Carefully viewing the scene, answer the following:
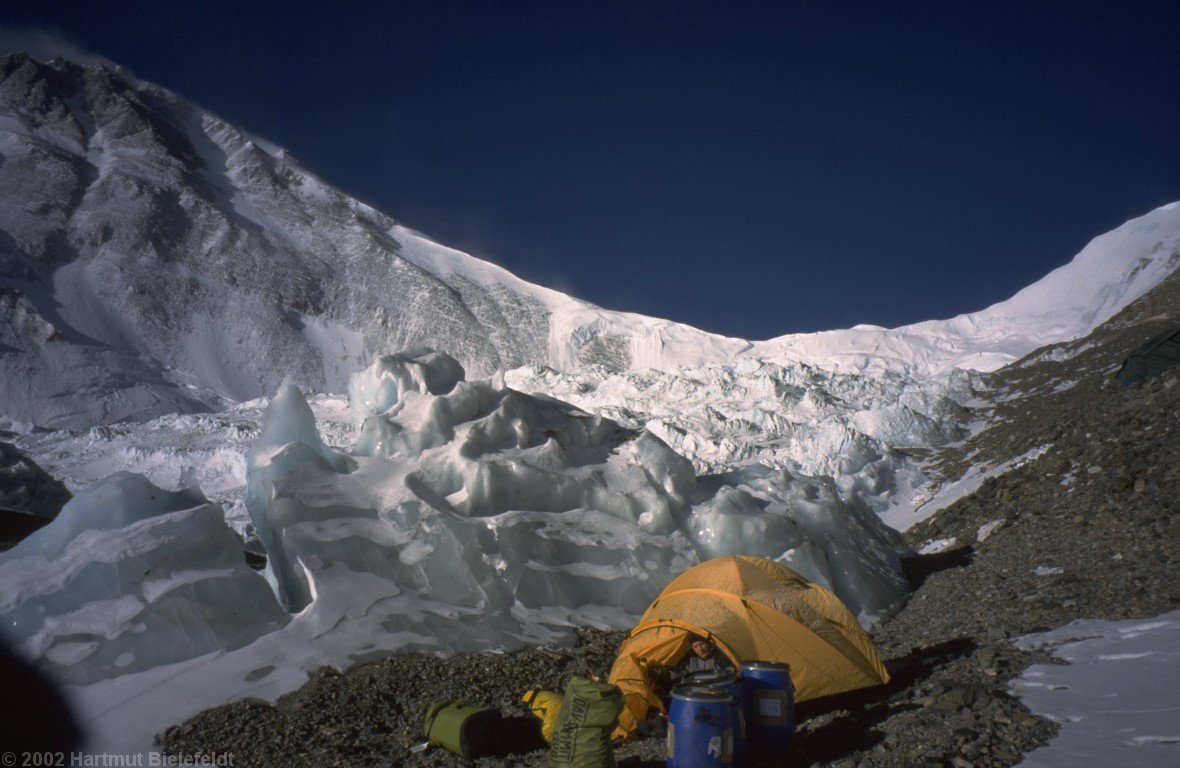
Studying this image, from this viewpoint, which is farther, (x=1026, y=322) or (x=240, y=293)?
(x=240, y=293)

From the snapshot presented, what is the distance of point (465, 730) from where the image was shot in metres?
5.02

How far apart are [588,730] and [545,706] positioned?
1380 mm

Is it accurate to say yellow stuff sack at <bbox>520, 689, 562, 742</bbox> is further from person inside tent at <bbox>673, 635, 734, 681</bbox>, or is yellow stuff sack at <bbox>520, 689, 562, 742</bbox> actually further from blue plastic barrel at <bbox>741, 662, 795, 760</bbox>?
blue plastic barrel at <bbox>741, 662, 795, 760</bbox>

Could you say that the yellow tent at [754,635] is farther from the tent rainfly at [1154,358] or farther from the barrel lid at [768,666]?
the tent rainfly at [1154,358]

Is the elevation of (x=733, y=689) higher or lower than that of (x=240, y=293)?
lower

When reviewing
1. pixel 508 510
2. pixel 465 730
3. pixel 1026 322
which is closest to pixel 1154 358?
pixel 508 510

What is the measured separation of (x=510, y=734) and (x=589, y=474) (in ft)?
14.8

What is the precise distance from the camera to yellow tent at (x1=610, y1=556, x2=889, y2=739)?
567cm

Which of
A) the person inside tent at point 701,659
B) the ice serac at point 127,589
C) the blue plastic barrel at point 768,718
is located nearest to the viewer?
the blue plastic barrel at point 768,718

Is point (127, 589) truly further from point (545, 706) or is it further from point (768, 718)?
point (768, 718)

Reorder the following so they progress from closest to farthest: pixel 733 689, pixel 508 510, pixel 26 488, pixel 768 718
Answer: pixel 733 689 < pixel 768 718 < pixel 508 510 < pixel 26 488

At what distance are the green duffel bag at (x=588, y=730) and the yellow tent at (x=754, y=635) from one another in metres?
1.16

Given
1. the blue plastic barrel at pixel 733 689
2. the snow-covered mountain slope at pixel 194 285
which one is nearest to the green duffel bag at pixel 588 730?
the blue plastic barrel at pixel 733 689

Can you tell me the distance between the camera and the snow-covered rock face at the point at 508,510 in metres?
7.94
